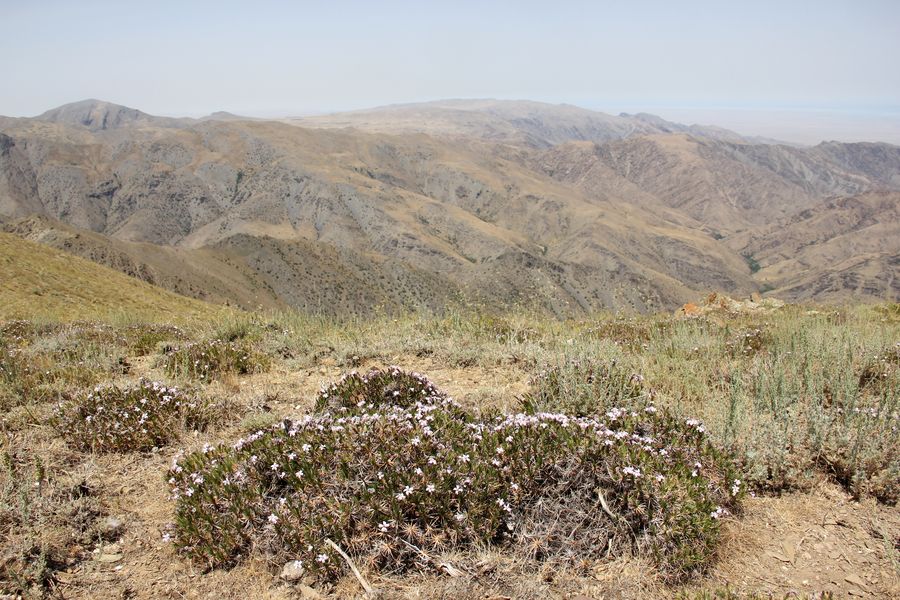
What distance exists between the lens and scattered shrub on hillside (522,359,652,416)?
15.3ft

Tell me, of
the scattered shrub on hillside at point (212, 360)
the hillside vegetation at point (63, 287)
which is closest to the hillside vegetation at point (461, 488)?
the scattered shrub on hillside at point (212, 360)

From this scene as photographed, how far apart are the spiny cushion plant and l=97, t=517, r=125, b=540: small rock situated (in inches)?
14.3

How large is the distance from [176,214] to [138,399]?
689ft

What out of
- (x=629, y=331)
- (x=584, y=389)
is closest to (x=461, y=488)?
(x=584, y=389)

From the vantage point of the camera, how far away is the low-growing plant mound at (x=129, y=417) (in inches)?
180

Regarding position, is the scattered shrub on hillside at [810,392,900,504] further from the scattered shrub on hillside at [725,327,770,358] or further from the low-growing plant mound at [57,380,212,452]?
the low-growing plant mound at [57,380,212,452]

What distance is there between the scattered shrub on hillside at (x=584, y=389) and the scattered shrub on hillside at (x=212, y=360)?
11.0 feet

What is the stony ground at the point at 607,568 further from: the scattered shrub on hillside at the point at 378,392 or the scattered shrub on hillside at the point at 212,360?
the scattered shrub on hillside at the point at 212,360

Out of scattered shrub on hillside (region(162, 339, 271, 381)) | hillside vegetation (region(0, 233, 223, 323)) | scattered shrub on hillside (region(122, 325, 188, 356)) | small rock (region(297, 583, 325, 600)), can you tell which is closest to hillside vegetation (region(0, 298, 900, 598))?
small rock (region(297, 583, 325, 600))

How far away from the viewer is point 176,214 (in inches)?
7559

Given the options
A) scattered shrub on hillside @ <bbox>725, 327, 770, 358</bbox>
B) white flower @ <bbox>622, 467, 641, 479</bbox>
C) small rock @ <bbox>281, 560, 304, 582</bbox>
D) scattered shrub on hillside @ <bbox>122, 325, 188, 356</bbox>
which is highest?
white flower @ <bbox>622, 467, 641, 479</bbox>

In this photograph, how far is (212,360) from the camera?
21.2ft

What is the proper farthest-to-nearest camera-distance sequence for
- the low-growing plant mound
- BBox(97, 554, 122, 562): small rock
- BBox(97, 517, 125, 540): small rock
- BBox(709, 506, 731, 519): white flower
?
1. the low-growing plant mound
2. BBox(97, 517, 125, 540): small rock
3. BBox(97, 554, 122, 562): small rock
4. BBox(709, 506, 731, 519): white flower

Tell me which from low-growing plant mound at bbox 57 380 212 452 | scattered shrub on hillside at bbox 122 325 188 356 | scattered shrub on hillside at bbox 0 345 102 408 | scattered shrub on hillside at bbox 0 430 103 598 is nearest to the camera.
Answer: scattered shrub on hillside at bbox 0 430 103 598
